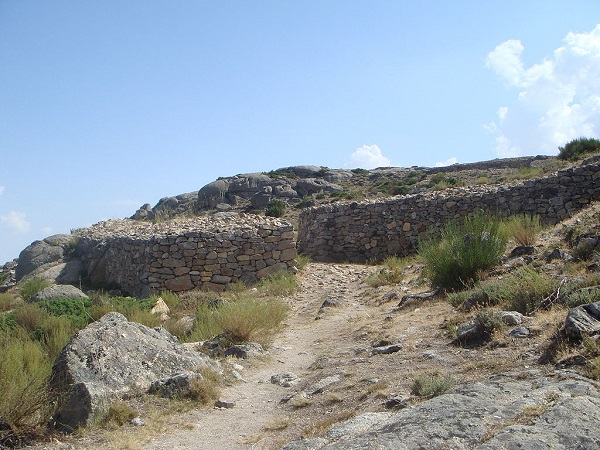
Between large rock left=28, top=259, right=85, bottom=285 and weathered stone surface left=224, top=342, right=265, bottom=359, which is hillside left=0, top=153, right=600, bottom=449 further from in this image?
large rock left=28, top=259, right=85, bottom=285

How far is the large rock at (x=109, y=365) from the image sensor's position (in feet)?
16.1

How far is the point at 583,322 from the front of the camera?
4.76 meters

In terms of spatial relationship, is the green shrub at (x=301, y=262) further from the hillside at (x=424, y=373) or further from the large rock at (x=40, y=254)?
the large rock at (x=40, y=254)

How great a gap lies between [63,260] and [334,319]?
13008 mm

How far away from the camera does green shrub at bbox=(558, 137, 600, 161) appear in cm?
2230

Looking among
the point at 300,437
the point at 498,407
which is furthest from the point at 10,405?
the point at 498,407

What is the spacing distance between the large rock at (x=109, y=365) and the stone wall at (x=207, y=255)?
7.85 metres

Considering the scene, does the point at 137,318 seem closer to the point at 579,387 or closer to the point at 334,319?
the point at 334,319

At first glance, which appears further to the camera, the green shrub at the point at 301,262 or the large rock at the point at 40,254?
the large rock at the point at 40,254

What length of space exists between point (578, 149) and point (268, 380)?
70.0 ft

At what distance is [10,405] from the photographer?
457cm

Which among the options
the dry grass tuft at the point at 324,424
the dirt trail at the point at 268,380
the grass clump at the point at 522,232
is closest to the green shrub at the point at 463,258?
the grass clump at the point at 522,232

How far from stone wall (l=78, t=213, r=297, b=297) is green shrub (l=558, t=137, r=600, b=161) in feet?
44.1

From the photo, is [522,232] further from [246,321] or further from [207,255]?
[207,255]
